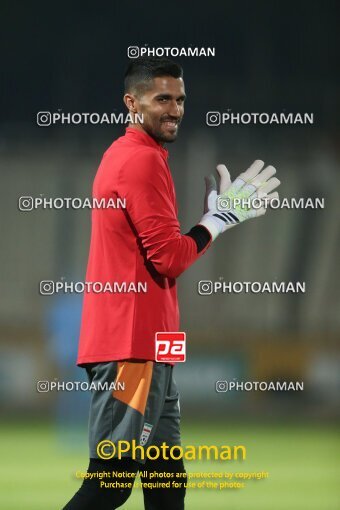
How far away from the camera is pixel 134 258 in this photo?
10.3 ft

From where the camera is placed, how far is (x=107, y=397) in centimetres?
308

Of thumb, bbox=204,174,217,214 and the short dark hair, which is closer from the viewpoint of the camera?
the short dark hair

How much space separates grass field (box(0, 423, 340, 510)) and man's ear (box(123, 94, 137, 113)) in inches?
39.9

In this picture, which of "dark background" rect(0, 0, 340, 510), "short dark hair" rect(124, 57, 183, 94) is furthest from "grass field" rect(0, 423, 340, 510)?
"short dark hair" rect(124, 57, 183, 94)

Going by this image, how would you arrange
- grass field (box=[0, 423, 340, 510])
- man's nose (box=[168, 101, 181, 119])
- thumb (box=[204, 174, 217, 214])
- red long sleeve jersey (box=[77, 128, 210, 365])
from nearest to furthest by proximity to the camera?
1. red long sleeve jersey (box=[77, 128, 210, 365])
2. man's nose (box=[168, 101, 181, 119])
3. thumb (box=[204, 174, 217, 214])
4. grass field (box=[0, 423, 340, 510])

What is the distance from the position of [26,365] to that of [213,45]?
118 centimetres

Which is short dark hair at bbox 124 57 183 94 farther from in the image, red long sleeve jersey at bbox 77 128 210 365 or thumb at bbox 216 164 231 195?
thumb at bbox 216 164 231 195

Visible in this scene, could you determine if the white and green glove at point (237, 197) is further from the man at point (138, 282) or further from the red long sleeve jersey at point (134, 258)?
the red long sleeve jersey at point (134, 258)

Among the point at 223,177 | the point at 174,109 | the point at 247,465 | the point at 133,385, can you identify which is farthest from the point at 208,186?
the point at 247,465

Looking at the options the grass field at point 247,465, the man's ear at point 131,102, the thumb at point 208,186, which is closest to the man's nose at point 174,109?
the man's ear at point 131,102

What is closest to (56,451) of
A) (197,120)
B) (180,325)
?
(180,325)

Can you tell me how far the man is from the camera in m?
3.07

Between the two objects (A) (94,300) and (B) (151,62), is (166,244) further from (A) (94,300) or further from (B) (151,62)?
(B) (151,62)

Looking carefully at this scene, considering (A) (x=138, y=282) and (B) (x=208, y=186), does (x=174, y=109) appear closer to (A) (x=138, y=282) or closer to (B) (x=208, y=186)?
(B) (x=208, y=186)
